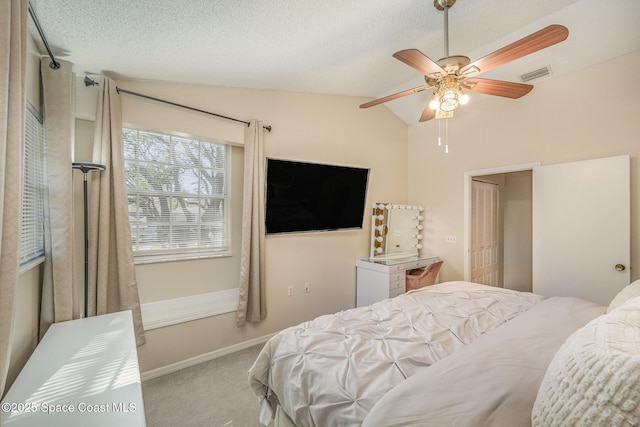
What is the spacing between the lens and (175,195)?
277 centimetres

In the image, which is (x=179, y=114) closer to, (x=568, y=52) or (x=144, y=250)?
(x=144, y=250)

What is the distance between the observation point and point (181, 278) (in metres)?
2.76

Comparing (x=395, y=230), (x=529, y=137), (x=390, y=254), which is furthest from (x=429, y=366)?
(x=529, y=137)

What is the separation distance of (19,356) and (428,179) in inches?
176

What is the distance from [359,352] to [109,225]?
210 cm

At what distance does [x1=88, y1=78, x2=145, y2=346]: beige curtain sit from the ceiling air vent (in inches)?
159

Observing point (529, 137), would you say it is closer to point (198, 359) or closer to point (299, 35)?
point (299, 35)

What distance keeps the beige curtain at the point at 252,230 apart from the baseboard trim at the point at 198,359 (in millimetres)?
278

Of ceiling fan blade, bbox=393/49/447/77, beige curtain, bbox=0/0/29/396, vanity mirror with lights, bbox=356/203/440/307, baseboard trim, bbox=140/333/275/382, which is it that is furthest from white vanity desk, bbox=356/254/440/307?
beige curtain, bbox=0/0/29/396

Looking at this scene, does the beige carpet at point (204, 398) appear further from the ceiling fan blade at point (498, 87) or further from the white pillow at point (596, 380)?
the ceiling fan blade at point (498, 87)

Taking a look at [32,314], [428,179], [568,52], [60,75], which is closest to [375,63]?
[568,52]

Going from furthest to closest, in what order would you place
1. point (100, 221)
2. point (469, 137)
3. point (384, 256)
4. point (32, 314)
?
point (384, 256)
point (469, 137)
point (100, 221)
point (32, 314)

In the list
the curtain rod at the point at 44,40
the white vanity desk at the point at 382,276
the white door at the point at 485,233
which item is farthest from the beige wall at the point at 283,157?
the white door at the point at 485,233

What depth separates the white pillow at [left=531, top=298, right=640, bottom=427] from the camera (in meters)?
0.60
